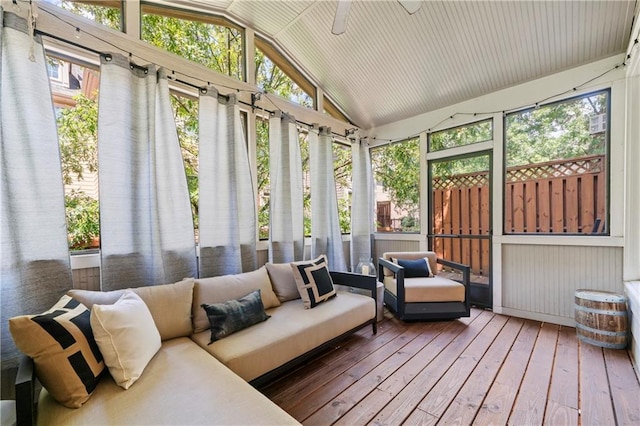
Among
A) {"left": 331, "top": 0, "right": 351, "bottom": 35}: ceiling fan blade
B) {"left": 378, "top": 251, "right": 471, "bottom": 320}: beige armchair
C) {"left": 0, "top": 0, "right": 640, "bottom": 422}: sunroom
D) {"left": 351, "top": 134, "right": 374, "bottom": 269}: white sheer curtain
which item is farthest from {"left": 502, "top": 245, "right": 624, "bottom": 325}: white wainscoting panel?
{"left": 331, "top": 0, "right": 351, "bottom": 35}: ceiling fan blade

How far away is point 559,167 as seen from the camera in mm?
3129

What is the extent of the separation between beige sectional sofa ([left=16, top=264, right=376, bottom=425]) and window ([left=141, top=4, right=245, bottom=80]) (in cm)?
→ 227

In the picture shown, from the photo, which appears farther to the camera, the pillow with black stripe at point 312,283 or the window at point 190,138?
the window at point 190,138

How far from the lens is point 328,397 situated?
1.82m

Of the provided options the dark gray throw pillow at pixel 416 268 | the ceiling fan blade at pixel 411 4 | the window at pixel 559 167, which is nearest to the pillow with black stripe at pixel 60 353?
the ceiling fan blade at pixel 411 4

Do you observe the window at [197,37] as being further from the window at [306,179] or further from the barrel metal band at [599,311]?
the barrel metal band at [599,311]

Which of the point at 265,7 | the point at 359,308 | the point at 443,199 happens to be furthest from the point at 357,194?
the point at 265,7

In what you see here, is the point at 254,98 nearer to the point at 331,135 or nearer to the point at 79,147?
the point at 331,135

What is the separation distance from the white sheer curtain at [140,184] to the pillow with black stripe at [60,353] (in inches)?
32.4

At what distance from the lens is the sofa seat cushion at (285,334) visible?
170cm

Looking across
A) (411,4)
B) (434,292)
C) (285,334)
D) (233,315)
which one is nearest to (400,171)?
(434,292)

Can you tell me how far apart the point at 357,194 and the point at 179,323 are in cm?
314

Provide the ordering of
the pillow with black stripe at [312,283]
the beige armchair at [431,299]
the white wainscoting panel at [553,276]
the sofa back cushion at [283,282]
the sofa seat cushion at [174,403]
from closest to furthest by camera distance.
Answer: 1. the sofa seat cushion at [174,403]
2. the pillow with black stripe at [312,283]
3. the sofa back cushion at [283,282]
4. the white wainscoting panel at [553,276]
5. the beige armchair at [431,299]

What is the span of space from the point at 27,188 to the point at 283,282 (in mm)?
1995
